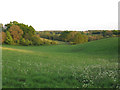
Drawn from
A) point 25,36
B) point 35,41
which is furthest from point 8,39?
point 35,41

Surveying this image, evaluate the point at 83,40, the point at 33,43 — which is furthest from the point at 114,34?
the point at 33,43

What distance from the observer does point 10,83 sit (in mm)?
7148

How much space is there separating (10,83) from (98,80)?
19.0 ft

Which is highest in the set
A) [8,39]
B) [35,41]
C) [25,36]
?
[25,36]

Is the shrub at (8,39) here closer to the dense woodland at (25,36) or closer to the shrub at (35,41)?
the dense woodland at (25,36)

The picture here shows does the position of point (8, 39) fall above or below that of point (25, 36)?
below

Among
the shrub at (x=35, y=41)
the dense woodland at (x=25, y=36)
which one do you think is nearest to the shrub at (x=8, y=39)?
the dense woodland at (x=25, y=36)

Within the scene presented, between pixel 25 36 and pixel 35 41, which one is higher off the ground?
pixel 25 36

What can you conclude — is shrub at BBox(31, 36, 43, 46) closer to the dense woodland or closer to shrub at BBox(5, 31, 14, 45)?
the dense woodland

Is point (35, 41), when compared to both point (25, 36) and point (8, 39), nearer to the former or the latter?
point (25, 36)

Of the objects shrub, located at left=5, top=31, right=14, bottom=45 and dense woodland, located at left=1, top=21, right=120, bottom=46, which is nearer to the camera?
shrub, located at left=5, top=31, right=14, bottom=45

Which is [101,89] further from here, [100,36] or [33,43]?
[100,36]

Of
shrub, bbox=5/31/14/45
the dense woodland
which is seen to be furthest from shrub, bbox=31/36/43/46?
shrub, bbox=5/31/14/45

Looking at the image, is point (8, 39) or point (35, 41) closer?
point (8, 39)
